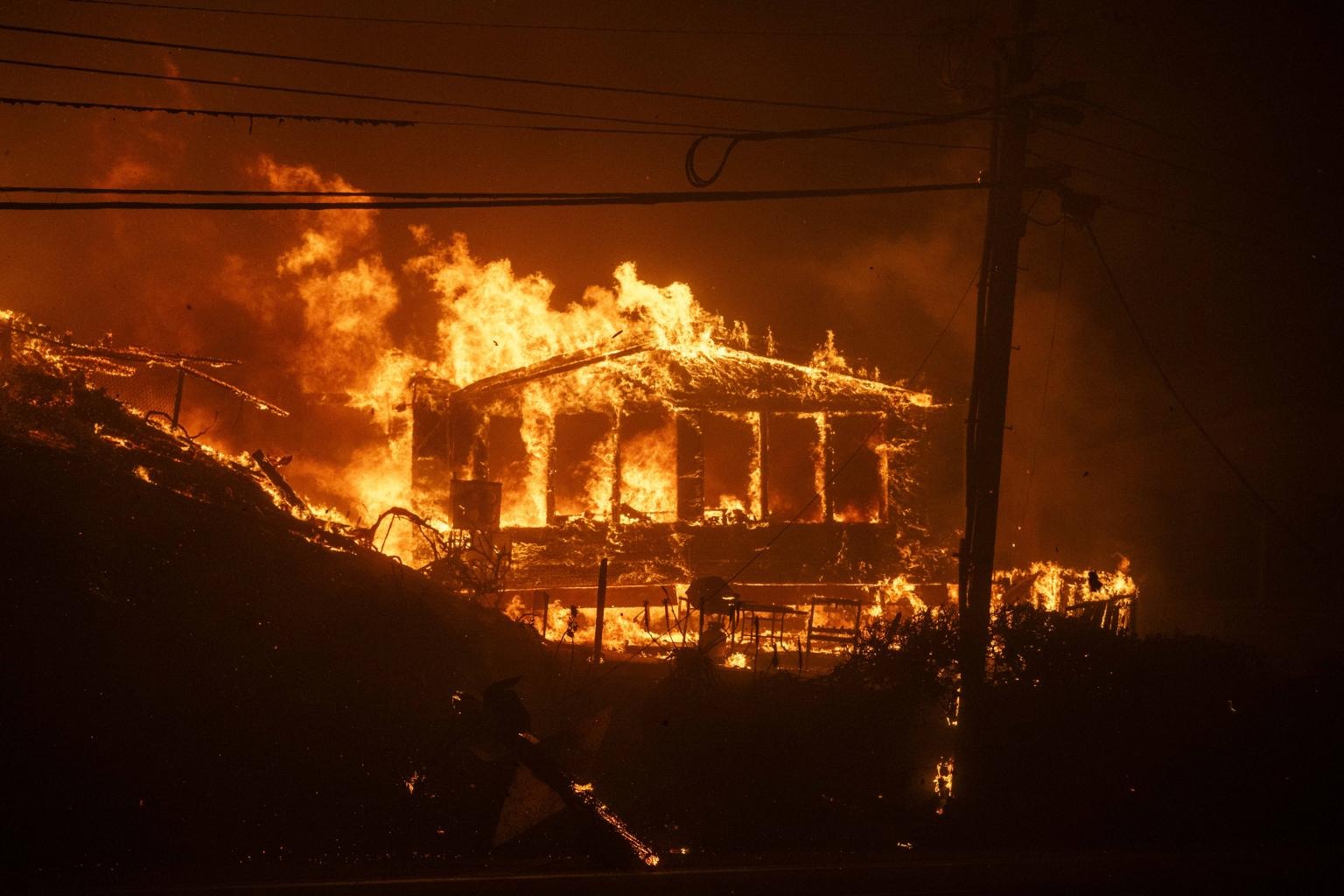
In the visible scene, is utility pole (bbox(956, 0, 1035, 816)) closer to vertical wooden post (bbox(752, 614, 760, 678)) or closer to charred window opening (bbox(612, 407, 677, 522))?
vertical wooden post (bbox(752, 614, 760, 678))

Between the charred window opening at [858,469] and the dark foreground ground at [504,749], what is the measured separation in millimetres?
10801

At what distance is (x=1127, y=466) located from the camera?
85.4 ft

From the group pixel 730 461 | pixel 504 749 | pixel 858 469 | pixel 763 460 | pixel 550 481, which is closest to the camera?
pixel 504 749

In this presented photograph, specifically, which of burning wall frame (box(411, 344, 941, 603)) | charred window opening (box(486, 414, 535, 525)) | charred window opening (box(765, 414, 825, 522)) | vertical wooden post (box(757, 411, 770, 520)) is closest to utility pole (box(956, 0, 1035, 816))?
burning wall frame (box(411, 344, 941, 603))

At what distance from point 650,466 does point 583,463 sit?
5.19ft

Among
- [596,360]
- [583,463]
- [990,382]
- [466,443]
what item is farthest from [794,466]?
[990,382]

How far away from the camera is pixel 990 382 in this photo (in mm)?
9844

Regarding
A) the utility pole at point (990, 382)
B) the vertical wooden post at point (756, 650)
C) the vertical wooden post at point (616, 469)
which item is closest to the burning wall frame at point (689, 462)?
the vertical wooden post at point (616, 469)

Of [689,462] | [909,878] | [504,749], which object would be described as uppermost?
[689,462]

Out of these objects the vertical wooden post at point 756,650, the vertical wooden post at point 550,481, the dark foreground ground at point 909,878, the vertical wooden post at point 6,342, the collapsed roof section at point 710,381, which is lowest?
the dark foreground ground at point 909,878

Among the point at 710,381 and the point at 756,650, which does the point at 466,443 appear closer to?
the point at 710,381

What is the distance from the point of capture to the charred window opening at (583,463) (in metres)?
21.2

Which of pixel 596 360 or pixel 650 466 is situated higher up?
pixel 596 360

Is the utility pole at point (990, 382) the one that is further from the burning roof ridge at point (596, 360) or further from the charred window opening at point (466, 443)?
the charred window opening at point (466, 443)
